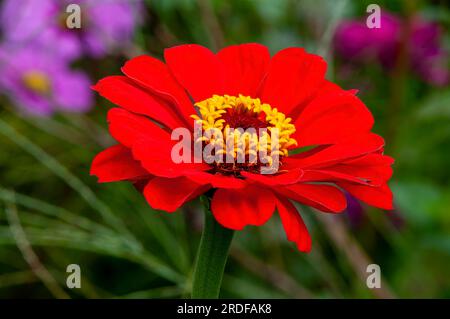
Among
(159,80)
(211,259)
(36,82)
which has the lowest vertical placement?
(211,259)

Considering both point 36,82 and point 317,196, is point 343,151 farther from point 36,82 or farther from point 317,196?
point 36,82

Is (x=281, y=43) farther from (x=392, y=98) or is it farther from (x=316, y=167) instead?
(x=316, y=167)

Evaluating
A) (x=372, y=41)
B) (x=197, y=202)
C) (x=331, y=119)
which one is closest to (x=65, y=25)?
(x=197, y=202)

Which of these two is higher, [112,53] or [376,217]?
[112,53]

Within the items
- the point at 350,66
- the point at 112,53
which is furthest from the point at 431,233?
the point at 112,53

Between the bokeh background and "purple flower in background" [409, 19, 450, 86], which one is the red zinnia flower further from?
"purple flower in background" [409, 19, 450, 86]
